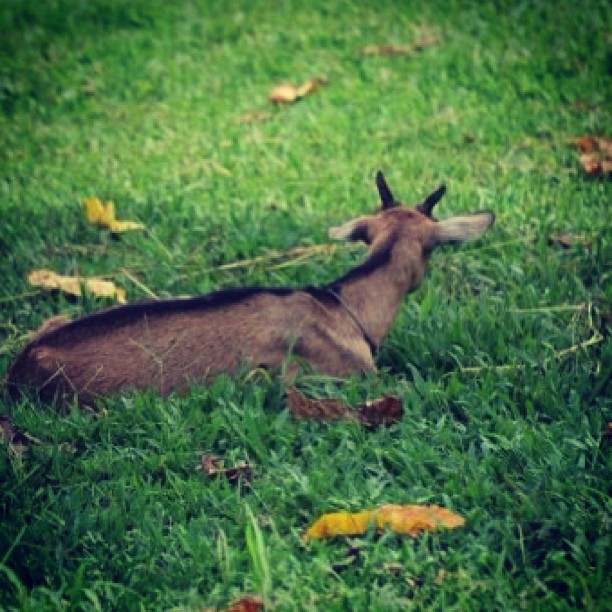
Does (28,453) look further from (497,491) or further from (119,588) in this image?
(497,491)

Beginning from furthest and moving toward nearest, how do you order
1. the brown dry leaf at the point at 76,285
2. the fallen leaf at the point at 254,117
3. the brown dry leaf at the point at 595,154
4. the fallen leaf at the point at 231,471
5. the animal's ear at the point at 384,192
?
1. the fallen leaf at the point at 254,117
2. the brown dry leaf at the point at 595,154
3. the brown dry leaf at the point at 76,285
4. the animal's ear at the point at 384,192
5. the fallen leaf at the point at 231,471

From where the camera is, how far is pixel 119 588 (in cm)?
302

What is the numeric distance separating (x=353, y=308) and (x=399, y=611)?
1.61 meters

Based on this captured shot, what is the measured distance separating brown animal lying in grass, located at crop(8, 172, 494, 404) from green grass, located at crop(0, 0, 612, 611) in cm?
10

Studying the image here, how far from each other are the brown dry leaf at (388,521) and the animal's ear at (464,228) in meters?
1.41

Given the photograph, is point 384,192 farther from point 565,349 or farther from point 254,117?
point 254,117

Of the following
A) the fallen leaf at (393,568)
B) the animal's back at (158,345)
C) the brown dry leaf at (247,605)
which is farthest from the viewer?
the animal's back at (158,345)

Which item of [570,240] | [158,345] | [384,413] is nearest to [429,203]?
[570,240]

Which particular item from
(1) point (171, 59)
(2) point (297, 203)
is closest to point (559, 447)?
(2) point (297, 203)

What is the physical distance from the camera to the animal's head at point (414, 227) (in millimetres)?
4328

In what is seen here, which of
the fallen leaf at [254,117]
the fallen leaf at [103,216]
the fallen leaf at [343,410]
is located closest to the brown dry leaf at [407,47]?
the fallen leaf at [254,117]

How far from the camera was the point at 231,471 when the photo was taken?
3.54 metres

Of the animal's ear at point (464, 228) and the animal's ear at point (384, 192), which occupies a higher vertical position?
the animal's ear at point (384, 192)

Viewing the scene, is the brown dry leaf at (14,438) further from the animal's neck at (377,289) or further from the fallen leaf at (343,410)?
the animal's neck at (377,289)
